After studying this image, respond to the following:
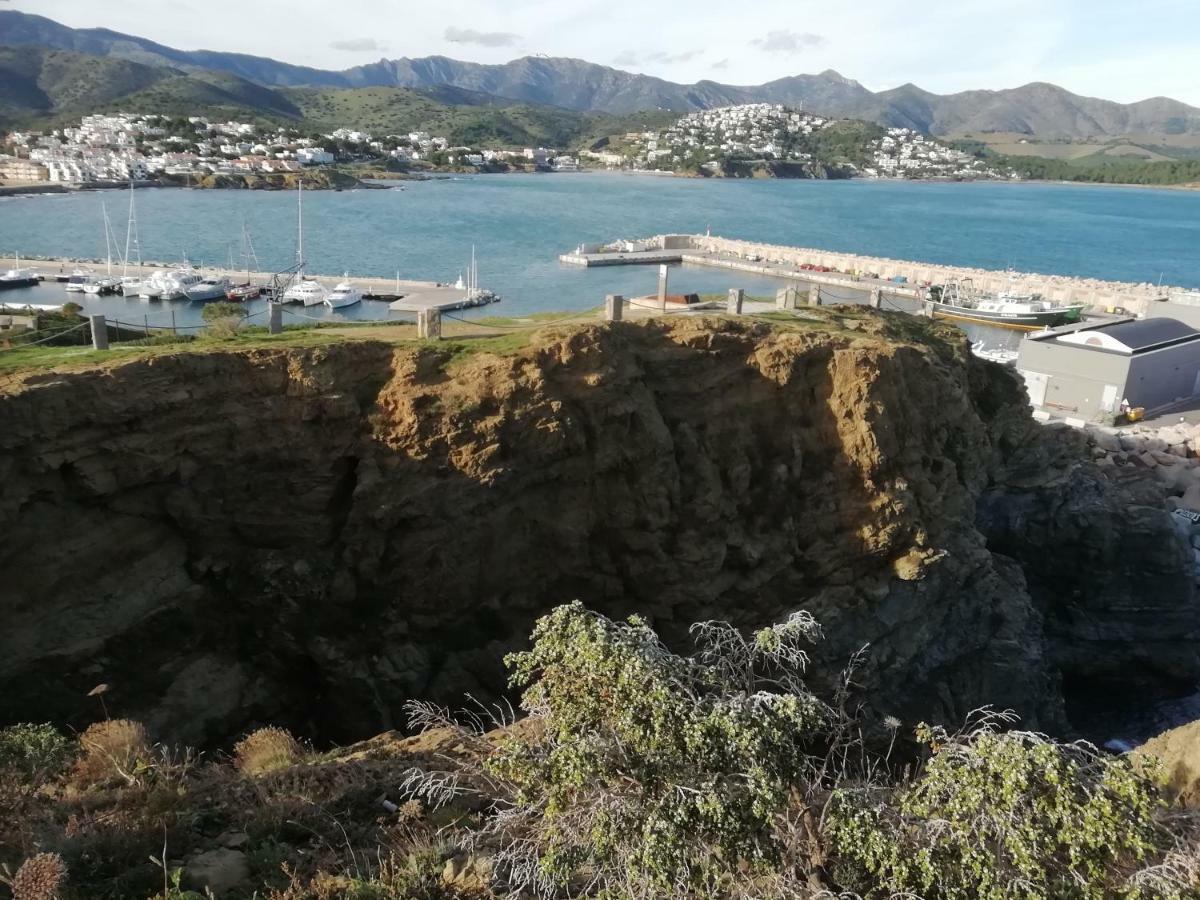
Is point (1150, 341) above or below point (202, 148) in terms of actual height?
below

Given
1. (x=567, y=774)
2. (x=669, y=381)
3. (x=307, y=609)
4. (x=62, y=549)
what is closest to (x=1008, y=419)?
(x=669, y=381)

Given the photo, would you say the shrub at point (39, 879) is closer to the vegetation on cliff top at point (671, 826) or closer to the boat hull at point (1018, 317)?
the vegetation on cliff top at point (671, 826)

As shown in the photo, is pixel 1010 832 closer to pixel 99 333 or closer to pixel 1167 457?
Result: pixel 99 333

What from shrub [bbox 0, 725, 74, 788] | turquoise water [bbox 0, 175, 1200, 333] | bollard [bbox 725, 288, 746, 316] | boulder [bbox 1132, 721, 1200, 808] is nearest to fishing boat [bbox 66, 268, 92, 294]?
turquoise water [bbox 0, 175, 1200, 333]

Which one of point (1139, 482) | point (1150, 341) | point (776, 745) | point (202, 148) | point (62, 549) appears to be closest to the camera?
point (776, 745)

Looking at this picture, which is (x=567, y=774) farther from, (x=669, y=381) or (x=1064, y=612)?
(x=1064, y=612)

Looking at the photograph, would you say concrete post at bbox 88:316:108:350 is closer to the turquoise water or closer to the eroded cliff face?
the eroded cliff face

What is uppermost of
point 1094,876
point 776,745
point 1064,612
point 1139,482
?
point 776,745

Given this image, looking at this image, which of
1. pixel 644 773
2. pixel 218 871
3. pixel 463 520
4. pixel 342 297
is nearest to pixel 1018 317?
pixel 342 297

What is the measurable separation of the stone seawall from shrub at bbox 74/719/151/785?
75086 millimetres

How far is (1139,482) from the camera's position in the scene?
31.7 meters

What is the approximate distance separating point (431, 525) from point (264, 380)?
4.12 meters

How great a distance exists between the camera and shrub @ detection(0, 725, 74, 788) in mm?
9914

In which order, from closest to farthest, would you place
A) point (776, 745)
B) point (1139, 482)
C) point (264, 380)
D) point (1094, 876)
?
point (1094, 876), point (776, 745), point (264, 380), point (1139, 482)
